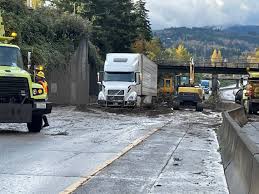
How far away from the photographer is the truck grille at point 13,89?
16.1 meters

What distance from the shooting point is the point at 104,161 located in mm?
10781

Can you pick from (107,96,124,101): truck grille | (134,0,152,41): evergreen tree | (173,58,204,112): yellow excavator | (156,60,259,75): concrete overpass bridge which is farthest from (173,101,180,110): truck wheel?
(156,60,259,75): concrete overpass bridge

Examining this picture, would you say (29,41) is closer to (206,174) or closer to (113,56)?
(113,56)

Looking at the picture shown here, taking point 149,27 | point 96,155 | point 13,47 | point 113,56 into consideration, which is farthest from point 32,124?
point 149,27

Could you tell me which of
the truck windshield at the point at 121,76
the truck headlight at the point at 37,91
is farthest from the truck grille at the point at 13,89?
the truck windshield at the point at 121,76

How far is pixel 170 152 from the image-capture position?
12.7 m

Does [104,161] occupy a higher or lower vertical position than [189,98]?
lower

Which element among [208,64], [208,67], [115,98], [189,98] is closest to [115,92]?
[115,98]

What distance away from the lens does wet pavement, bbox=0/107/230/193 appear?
831 cm

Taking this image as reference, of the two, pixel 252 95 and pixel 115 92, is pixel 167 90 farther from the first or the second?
pixel 115 92

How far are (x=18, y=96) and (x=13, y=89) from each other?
0.87 feet

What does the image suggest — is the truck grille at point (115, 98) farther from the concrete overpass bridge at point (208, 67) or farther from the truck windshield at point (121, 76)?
the concrete overpass bridge at point (208, 67)

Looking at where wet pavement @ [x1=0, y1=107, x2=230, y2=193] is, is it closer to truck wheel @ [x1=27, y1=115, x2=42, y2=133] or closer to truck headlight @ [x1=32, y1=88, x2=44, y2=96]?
truck wheel @ [x1=27, y1=115, x2=42, y2=133]

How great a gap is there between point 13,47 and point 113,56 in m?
19.7
